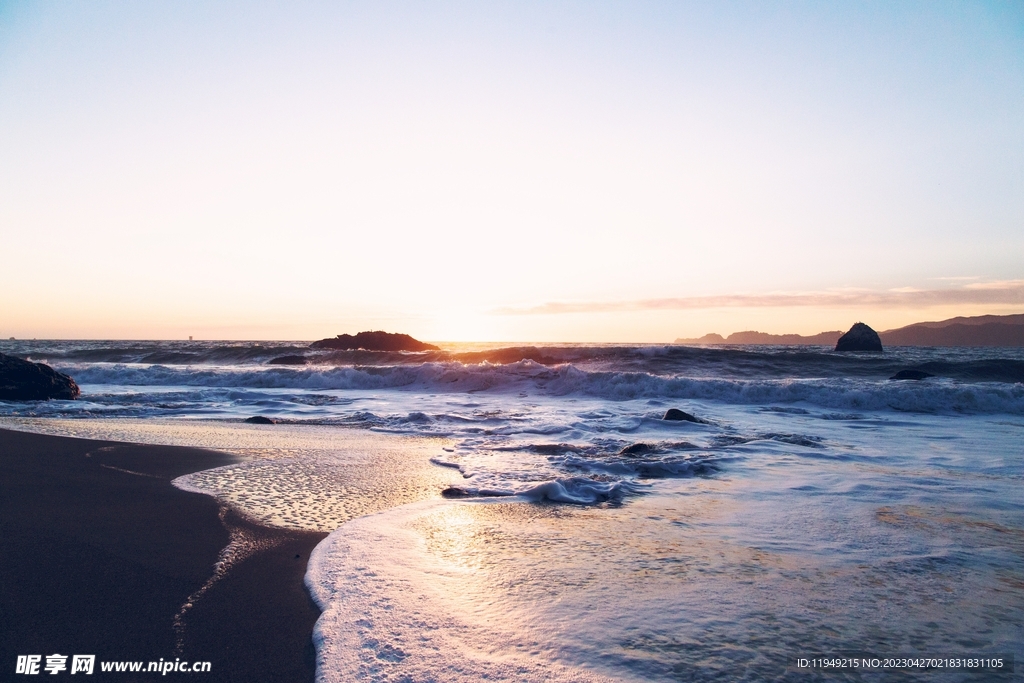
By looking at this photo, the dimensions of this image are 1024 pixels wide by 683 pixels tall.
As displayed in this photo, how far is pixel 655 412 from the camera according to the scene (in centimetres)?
1214

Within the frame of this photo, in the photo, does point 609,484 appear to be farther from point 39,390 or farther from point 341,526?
point 39,390

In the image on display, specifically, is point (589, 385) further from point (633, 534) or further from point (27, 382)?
point (27, 382)

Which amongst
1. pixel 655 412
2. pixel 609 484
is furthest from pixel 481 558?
pixel 655 412

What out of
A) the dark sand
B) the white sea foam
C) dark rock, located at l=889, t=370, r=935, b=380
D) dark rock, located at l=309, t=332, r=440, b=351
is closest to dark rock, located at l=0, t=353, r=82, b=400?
the white sea foam

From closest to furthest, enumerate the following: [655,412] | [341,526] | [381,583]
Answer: [381,583], [341,526], [655,412]

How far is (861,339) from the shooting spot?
4219 cm

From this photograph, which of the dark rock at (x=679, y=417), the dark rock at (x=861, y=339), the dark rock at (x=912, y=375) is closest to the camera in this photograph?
the dark rock at (x=679, y=417)

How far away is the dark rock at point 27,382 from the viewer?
1412 centimetres

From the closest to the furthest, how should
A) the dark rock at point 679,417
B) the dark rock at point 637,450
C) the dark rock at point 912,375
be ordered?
the dark rock at point 637,450, the dark rock at point 679,417, the dark rock at point 912,375

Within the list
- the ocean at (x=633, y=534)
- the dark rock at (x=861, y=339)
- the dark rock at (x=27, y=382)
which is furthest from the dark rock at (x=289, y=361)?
the dark rock at (x=861, y=339)

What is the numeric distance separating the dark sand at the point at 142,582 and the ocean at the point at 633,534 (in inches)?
8.3

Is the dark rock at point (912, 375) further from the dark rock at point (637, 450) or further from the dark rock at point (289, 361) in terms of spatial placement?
the dark rock at point (289, 361)

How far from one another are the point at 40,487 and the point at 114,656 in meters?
3.86

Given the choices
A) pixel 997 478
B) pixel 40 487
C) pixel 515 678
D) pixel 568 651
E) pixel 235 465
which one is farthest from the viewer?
pixel 235 465
